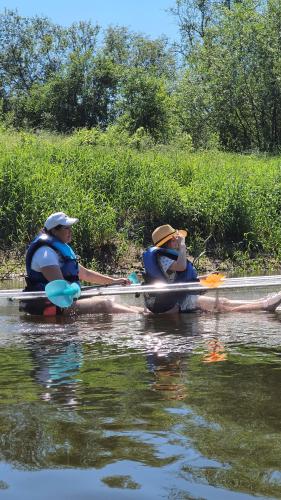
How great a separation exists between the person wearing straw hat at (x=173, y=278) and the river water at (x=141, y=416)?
1.10 m

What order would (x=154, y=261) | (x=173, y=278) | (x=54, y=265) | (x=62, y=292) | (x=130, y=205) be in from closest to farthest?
1. (x=62, y=292)
2. (x=54, y=265)
3. (x=154, y=261)
4. (x=173, y=278)
5. (x=130, y=205)

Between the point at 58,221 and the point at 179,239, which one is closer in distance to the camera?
the point at 58,221

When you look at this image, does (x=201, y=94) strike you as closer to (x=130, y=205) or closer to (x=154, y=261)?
(x=130, y=205)

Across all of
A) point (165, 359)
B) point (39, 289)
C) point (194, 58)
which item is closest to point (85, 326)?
point (39, 289)

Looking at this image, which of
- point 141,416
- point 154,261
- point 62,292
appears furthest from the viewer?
point 154,261

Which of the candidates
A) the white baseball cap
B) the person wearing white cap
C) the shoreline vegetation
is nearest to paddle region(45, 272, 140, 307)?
the person wearing white cap

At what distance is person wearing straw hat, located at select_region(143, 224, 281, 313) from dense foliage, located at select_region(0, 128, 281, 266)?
13.3 feet

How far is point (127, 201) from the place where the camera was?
13016 millimetres

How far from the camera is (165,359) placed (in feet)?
16.6

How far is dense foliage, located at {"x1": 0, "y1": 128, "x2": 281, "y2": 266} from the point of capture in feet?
38.5

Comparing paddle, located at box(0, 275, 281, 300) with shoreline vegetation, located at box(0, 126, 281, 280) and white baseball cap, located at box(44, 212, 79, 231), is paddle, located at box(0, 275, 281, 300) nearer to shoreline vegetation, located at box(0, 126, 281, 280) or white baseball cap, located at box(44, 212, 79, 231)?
white baseball cap, located at box(44, 212, 79, 231)

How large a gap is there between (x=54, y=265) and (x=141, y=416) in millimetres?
3517

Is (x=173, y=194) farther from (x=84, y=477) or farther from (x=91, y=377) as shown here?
(x=84, y=477)

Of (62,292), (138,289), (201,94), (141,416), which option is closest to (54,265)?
(62,292)
